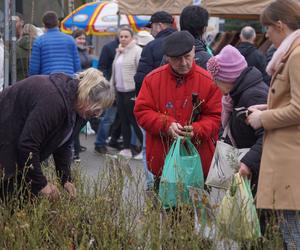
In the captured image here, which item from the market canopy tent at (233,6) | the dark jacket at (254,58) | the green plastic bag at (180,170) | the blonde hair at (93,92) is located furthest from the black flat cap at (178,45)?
the market canopy tent at (233,6)

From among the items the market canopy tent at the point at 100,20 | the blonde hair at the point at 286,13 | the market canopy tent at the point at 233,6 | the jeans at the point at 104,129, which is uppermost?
the blonde hair at the point at 286,13

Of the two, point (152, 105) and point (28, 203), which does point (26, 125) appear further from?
point (152, 105)

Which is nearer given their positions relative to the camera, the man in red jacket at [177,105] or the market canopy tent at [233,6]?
the man in red jacket at [177,105]

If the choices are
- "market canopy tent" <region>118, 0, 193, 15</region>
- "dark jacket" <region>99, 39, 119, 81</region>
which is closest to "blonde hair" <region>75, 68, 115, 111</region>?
"market canopy tent" <region>118, 0, 193, 15</region>

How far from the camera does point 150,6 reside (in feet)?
35.6

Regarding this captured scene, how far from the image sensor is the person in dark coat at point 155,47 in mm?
7082

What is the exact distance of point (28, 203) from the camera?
13.4 ft

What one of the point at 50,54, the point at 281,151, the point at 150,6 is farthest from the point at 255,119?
the point at 150,6

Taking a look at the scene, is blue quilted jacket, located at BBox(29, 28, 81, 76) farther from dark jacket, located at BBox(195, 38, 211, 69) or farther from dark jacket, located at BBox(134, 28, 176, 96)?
dark jacket, located at BBox(195, 38, 211, 69)

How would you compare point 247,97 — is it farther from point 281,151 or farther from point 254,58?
point 254,58

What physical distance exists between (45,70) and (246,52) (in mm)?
2425

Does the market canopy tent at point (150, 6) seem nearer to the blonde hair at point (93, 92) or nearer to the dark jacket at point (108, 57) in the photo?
the dark jacket at point (108, 57)

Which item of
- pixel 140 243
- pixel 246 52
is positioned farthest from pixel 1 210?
pixel 246 52

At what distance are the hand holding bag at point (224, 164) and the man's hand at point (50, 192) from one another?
877 millimetres
